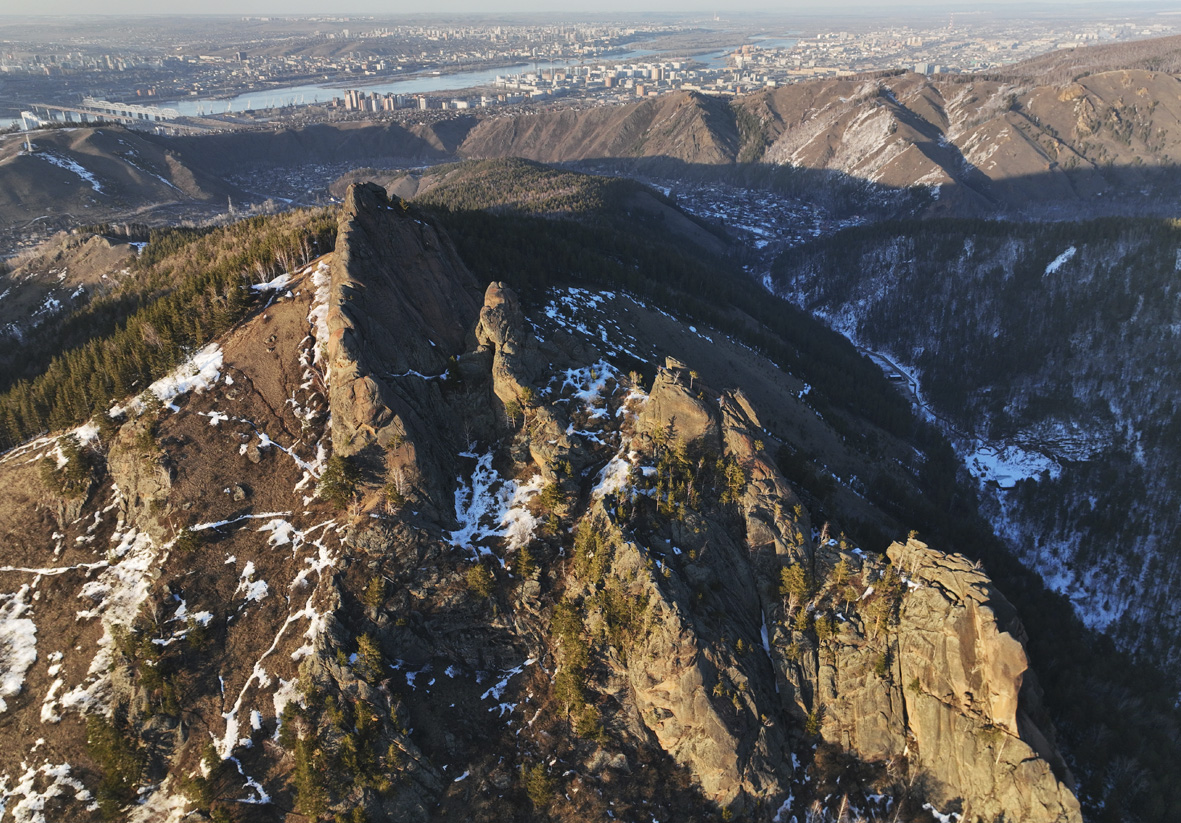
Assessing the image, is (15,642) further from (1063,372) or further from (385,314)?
(1063,372)

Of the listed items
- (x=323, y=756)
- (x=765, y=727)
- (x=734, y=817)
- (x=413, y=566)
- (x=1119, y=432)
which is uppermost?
(x=413, y=566)

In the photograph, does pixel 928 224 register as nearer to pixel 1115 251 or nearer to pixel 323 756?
pixel 1115 251

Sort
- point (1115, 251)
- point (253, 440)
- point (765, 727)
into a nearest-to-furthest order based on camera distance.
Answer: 1. point (765, 727)
2. point (253, 440)
3. point (1115, 251)

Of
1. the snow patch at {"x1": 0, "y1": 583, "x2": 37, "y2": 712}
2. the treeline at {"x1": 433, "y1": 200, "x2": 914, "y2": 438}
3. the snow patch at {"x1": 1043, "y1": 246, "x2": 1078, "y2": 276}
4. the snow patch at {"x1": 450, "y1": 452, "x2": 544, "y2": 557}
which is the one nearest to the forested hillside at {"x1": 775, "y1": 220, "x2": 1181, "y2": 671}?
the snow patch at {"x1": 1043, "y1": 246, "x2": 1078, "y2": 276}

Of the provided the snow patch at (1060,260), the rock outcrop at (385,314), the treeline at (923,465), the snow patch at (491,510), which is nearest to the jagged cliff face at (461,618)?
the snow patch at (491,510)

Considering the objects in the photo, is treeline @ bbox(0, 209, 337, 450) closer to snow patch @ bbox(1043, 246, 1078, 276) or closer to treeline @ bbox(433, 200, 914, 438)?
treeline @ bbox(433, 200, 914, 438)

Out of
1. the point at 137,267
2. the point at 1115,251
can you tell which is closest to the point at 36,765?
the point at 137,267

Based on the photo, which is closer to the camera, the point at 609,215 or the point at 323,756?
the point at 323,756
